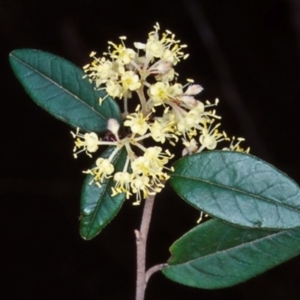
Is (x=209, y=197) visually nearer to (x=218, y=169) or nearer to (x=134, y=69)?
(x=218, y=169)

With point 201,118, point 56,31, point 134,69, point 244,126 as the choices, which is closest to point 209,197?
point 201,118

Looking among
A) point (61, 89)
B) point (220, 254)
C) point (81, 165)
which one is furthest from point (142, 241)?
point (81, 165)

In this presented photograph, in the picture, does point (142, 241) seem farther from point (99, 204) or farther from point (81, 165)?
point (81, 165)

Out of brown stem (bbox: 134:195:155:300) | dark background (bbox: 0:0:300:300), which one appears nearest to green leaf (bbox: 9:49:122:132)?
brown stem (bbox: 134:195:155:300)

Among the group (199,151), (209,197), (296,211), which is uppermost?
(199,151)

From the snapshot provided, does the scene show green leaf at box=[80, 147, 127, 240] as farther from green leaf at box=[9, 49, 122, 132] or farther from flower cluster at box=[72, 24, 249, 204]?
green leaf at box=[9, 49, 122, 132]

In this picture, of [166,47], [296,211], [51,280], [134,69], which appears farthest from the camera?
[51,280]

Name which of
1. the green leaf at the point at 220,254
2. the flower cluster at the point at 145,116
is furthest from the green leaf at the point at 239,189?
the green leaf at the point at 220,254
